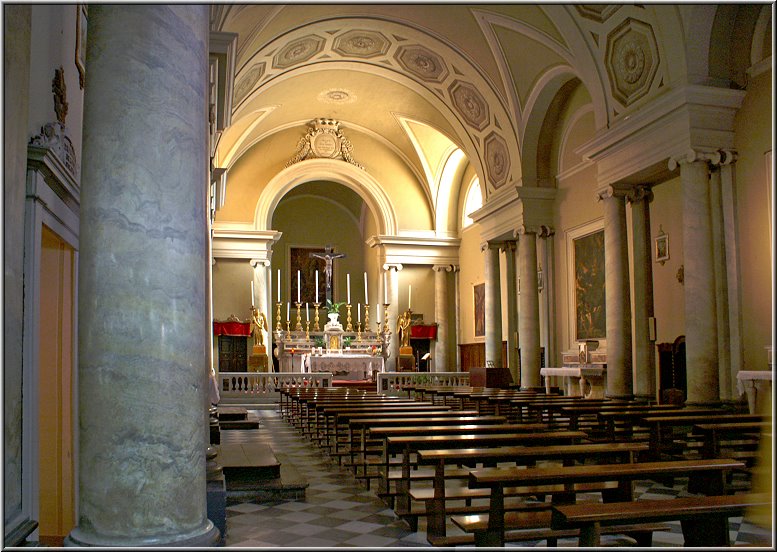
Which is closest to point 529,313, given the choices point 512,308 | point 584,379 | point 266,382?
point 512,308

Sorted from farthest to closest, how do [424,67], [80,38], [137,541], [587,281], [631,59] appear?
[424,67] → [587,281] → [631,59] → [80,38] → [137,541]

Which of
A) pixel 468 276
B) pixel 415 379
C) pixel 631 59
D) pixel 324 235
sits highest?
pixel 631 59

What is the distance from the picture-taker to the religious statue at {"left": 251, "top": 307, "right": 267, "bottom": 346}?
2177cm

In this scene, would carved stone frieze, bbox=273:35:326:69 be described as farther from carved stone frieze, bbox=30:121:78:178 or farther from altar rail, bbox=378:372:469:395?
carved stone frieze, bbox=30:121:78:178

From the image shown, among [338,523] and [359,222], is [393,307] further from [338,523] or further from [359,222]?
[338,523]

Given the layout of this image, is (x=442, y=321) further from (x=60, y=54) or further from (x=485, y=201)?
(x=60, y=54)

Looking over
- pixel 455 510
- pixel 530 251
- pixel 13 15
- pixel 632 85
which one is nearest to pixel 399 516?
pixel 455 510

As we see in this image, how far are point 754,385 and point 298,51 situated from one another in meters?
12.7

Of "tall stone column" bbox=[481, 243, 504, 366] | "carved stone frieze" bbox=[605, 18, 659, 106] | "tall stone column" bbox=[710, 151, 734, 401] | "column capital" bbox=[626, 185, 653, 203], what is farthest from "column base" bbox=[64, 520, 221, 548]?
"tall stone column" bbox=[481, 243, 504, 366]

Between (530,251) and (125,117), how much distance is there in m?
13.9

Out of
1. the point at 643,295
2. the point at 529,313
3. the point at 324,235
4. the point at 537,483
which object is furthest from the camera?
the point at 324,235

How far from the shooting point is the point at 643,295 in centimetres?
1230

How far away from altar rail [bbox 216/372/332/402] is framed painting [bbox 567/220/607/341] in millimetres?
6363

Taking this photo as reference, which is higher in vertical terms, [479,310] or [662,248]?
[662,248]
